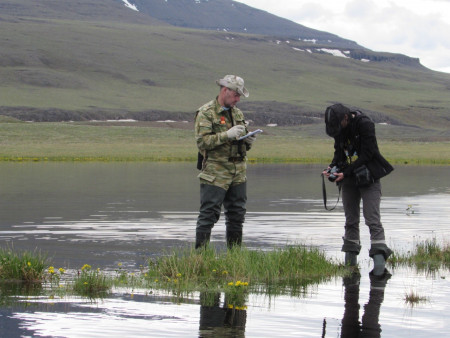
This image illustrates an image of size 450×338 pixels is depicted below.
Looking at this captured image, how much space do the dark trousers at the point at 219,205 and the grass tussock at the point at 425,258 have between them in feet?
5.72

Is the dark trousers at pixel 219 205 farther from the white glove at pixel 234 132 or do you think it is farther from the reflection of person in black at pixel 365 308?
the reflection of person in black at pixel 365 308

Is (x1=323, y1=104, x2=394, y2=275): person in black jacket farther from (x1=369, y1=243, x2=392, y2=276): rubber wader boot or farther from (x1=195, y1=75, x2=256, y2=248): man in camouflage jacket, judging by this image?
(x1=195, y1=75, x2=256, y2=248): man in camouflage jacket

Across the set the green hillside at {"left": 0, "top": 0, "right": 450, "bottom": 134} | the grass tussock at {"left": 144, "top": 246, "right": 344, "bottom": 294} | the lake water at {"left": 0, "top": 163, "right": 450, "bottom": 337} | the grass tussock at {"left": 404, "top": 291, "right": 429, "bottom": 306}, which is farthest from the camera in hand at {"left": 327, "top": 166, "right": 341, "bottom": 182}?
the green hillside at {"left": 0, "top": 0, "right": 450, "bottom": 134}

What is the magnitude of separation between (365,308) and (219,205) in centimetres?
276

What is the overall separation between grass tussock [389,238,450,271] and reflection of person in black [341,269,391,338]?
2.43ft

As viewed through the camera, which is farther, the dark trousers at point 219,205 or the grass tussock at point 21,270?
the dark trousers at point 219,205

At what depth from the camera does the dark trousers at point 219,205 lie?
31.7 ft

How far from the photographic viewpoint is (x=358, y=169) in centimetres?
955

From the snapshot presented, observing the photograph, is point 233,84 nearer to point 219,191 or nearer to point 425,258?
point 219,191

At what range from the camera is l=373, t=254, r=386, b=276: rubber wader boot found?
30.4 feet

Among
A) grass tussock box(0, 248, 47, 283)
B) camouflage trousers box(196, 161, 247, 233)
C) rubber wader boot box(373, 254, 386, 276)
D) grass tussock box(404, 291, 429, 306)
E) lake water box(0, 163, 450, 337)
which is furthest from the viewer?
camouflage trousers box(196, 161, 247, 233)

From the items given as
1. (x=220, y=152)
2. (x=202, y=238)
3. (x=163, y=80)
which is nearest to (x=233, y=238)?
(x=202, y=238)

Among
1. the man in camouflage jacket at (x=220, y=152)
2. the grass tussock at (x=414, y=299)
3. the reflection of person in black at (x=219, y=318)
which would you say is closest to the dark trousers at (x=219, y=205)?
the man in camouflage jacket at (x=220, y=152)

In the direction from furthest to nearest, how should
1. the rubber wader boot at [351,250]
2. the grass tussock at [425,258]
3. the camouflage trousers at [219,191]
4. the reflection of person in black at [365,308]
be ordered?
the grass tussock at [425,258] → the rubber wader boot at [351,250] → the camouflage trousers at [219,191] → the reflection of person in black at [365,308]
